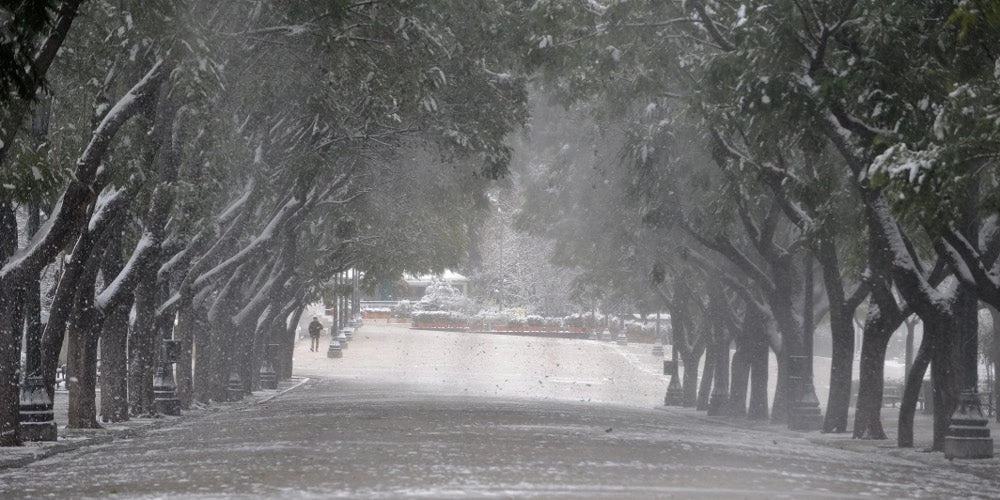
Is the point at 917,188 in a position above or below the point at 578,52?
below

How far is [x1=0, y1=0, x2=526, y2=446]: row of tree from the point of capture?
18828 millimetres

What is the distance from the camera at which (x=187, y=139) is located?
2595 centimetres

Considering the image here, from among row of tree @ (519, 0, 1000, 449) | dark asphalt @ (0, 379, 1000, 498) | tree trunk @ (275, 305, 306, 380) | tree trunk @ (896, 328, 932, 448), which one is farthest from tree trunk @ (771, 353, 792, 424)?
tree trunk @ (275, 305, 306, 380)

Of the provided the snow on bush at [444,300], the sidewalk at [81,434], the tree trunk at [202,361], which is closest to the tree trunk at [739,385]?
the sidewalk at [81,434]

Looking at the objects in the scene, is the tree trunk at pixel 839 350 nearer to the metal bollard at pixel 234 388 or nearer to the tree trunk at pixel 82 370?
the tree trunk at pixel 82 370

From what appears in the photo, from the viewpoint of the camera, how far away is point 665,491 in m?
13.9

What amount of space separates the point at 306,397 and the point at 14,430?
67.2 ft

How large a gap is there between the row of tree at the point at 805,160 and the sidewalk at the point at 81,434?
348 inches

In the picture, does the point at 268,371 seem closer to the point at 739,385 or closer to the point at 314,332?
the point at 739,385

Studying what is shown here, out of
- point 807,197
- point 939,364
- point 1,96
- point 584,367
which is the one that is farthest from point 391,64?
point 584,367

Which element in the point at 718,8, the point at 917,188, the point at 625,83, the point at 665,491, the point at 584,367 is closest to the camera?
the point at 665,491

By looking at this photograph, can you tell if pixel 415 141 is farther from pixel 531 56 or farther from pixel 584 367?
pixel 584 367

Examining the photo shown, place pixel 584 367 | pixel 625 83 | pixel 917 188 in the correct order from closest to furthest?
pixel 917 188, pixel 625 83, pixel 584 367

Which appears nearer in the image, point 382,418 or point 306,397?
point 382,418
